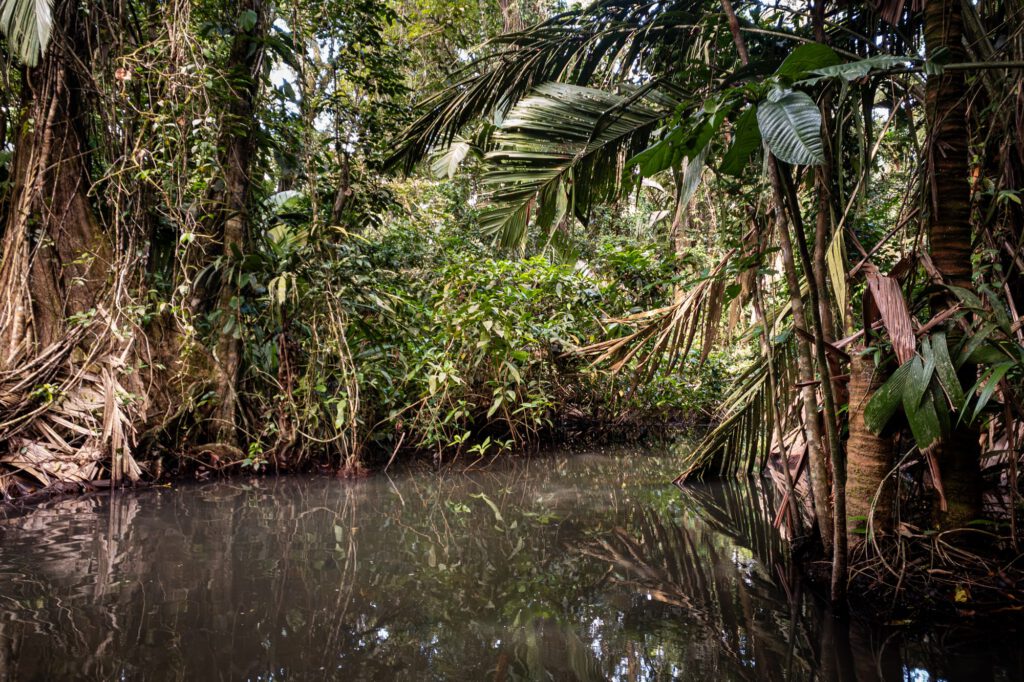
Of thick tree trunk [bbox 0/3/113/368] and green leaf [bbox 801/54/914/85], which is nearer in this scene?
green leaf [bbox 801/54/914/85]

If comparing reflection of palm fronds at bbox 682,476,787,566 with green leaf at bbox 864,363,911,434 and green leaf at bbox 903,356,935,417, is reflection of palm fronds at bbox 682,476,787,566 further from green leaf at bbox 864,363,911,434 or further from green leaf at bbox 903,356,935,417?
green leaf at bbox 903,356,935,417

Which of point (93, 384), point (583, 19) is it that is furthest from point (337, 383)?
point (583, 19)

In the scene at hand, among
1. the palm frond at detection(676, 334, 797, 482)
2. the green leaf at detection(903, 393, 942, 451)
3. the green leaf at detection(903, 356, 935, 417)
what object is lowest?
the palm frond at detection(676, 334, 797, 482)

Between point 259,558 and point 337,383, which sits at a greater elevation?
point 337,383

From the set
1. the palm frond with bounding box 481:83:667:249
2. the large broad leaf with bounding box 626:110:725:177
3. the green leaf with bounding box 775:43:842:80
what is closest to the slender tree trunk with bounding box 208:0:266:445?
the palm frond with bounding box 481:83:667:249

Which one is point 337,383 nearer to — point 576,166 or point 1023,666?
point 576,166

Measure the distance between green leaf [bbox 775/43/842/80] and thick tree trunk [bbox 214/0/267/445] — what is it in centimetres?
363

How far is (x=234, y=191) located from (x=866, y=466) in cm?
408

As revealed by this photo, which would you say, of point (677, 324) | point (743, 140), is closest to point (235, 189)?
point (677, 324)

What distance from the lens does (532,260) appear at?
535 cm

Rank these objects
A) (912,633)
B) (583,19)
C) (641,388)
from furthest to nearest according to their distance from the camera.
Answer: (641,388) → (583,19) → (912,633)

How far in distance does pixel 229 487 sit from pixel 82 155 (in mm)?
2380

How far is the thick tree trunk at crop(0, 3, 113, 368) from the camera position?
3602 mm

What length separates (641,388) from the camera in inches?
220
